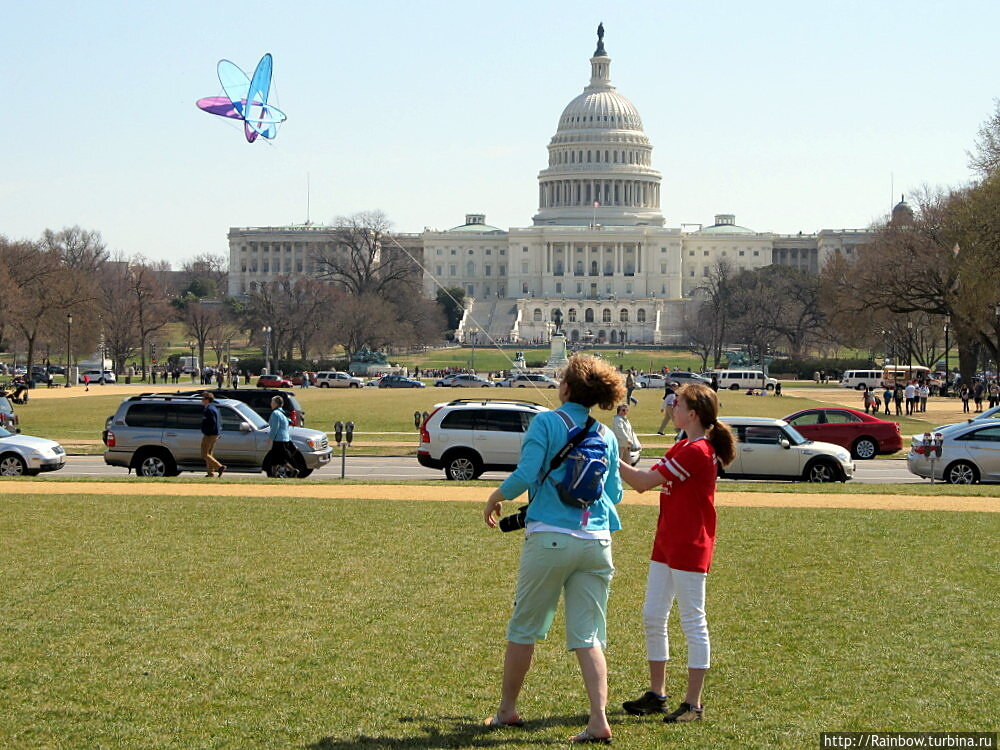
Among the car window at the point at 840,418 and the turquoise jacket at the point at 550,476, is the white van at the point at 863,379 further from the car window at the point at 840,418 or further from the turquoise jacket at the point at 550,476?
the turquoise jacket at the point at 550,476

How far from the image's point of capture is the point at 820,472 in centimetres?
2517

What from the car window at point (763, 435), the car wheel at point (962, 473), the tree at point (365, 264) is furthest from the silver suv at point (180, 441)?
the tree at point (365, 264)

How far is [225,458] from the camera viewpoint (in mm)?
25125

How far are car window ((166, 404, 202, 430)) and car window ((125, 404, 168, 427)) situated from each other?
12 cm

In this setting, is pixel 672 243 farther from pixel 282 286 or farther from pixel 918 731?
pixel 918 731

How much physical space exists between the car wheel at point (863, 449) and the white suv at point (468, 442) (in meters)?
10.9

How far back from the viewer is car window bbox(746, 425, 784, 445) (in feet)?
82.5

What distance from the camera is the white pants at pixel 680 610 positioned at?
8.36 metres

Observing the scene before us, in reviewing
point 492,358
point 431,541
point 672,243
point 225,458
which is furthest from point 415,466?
point 672,243

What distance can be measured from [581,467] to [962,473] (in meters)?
18.4

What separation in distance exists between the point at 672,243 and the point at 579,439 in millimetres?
191830

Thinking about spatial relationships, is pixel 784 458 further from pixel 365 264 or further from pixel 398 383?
pixel 365 264

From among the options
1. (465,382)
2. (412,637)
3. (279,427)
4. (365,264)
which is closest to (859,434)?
(279,427)

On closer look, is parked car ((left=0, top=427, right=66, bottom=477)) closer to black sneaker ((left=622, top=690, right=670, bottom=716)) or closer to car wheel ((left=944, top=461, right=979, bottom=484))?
car wheel ((left=944, top=461, right=979, bottom=484))
